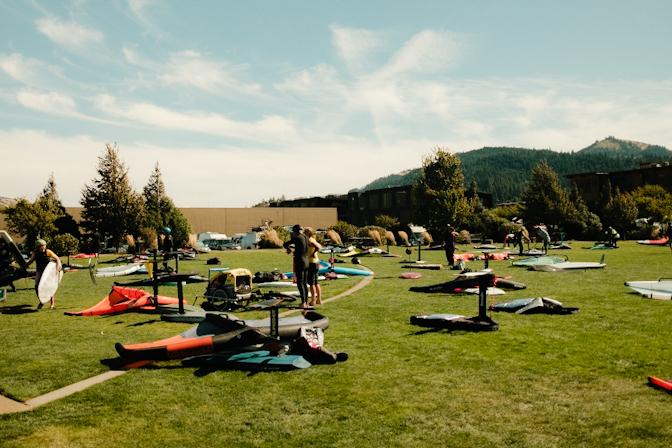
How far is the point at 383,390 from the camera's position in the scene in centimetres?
752

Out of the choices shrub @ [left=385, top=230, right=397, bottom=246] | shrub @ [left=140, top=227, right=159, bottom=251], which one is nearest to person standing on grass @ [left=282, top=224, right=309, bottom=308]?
shrub @ [left=140, top=227, right=159, bottom=251]

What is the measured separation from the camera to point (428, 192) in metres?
53.9

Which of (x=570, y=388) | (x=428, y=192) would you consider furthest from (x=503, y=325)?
(x=428, y=192)

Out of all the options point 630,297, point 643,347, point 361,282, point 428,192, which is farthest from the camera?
point 428,192

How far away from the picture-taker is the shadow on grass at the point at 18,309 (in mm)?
14922

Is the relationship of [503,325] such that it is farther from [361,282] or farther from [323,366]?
[361,282]

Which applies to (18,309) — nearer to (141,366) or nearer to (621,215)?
(141,366)

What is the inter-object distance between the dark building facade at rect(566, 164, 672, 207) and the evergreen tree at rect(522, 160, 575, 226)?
28.3 meters

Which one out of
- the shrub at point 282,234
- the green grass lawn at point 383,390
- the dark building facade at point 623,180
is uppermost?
the dark building facade at point 623,180

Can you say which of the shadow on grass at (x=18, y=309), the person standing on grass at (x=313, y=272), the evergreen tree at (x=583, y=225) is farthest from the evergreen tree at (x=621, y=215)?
the shadow on grass at (x=18, y=309)

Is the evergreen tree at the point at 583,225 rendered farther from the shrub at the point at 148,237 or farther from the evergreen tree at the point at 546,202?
the shrub at the point at 148,237

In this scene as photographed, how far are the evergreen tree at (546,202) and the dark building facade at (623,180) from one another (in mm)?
28261

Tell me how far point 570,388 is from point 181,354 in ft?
21.2

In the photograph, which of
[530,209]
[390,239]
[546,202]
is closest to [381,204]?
[530,209]
